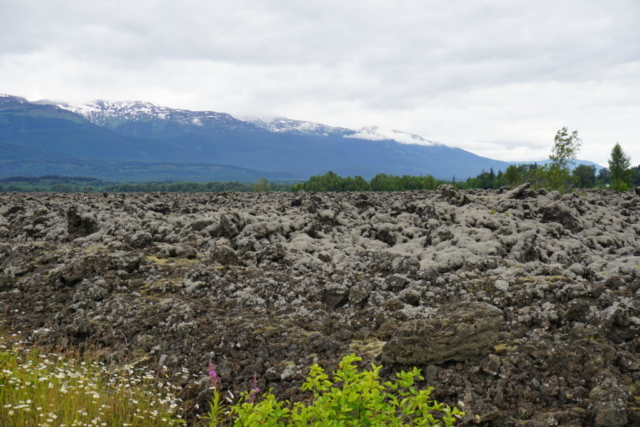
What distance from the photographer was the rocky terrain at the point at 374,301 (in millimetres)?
5461

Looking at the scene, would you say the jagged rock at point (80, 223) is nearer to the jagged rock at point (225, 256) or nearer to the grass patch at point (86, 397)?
the jagged rock at point (225, 256)

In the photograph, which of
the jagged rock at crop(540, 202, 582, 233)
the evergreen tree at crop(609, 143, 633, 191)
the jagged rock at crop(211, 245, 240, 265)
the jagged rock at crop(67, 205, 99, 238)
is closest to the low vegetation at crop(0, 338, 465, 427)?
the jagged rock at crop(211, 245, 240, 265)

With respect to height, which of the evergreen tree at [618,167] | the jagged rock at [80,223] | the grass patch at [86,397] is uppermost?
the evergreen tree at [618,167]

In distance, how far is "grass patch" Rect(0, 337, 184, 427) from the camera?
5.40 metres

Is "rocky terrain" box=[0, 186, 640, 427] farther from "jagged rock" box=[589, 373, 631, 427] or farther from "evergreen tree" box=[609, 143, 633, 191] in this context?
"evergreen tree" box=[609, 143, 633, 191]

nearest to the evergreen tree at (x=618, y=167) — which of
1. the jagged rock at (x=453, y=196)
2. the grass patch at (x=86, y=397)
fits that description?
the jagged rock at (x=453, y=196)

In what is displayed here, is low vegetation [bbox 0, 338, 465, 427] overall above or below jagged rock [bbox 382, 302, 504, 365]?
below

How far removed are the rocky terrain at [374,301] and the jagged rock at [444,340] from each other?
2 centimetres

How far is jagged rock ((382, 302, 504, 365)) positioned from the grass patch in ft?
9.92

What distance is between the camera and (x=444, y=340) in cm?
592

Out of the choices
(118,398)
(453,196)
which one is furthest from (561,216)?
(118,398)

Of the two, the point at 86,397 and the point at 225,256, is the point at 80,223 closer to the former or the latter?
the point at 225,256

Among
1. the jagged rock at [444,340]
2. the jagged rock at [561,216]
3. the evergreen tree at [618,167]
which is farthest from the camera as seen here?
the evergreen tree at [618,167]

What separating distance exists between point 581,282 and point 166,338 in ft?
24.8
